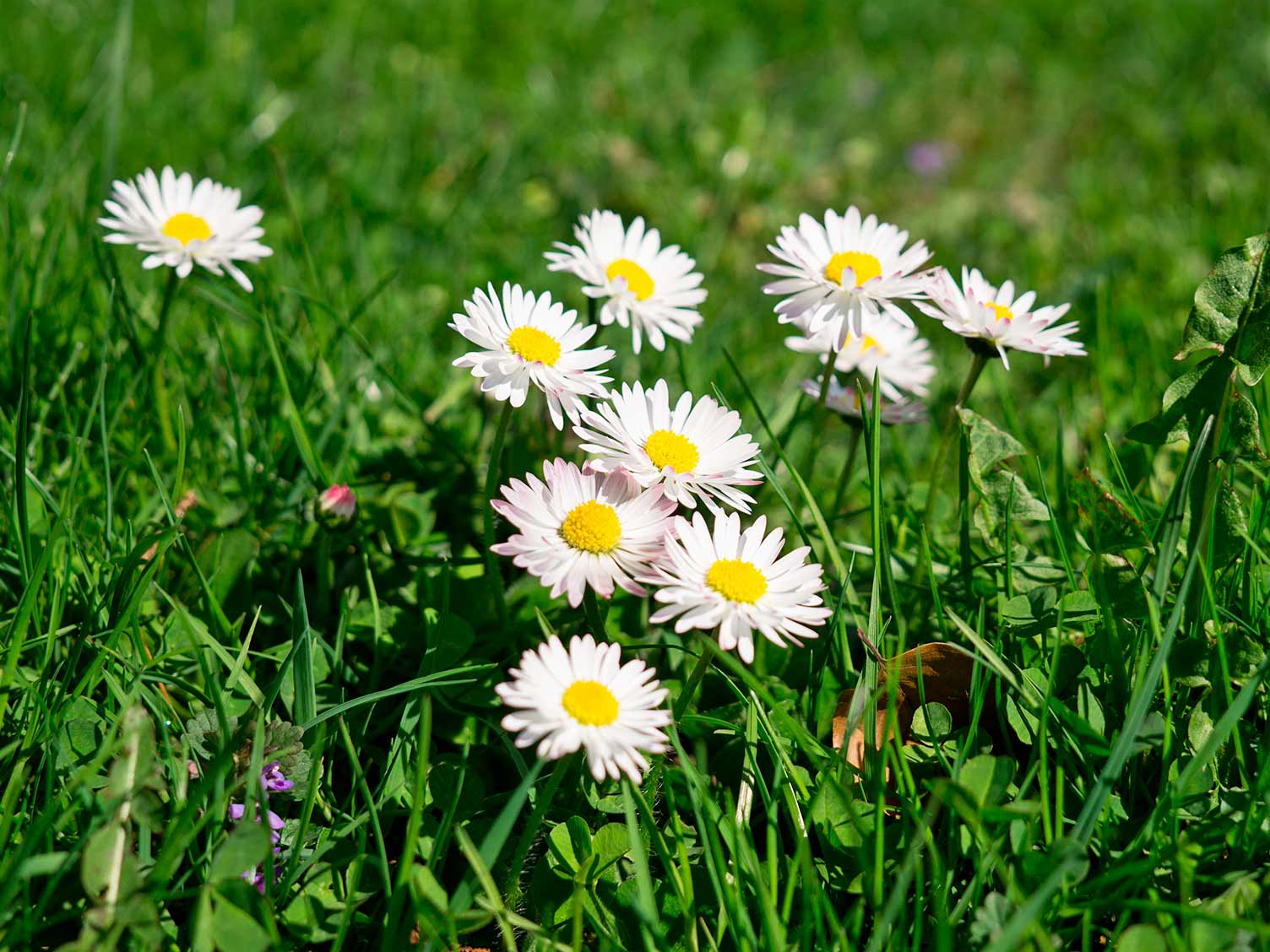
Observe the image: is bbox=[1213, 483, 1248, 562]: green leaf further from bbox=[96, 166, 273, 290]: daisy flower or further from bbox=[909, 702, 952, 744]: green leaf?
bbox=[96, 166, 273, 290]: daisy flower

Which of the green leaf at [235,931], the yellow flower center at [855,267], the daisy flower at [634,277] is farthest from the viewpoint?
the daisy flower at [634,277]

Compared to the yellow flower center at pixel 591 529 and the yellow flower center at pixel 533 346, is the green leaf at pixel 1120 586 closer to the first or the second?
the yellow flower center at pixel 591 529

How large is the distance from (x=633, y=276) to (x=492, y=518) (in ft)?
1.53

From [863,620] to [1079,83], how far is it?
3.92m

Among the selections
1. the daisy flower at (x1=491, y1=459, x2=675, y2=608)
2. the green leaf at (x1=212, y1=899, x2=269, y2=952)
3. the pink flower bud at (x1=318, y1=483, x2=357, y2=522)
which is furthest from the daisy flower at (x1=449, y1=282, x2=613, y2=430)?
the green leaf at (x1=212, y1=899, x2=269, y2=952)

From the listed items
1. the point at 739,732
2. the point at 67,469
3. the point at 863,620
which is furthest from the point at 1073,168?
the point at 67,469

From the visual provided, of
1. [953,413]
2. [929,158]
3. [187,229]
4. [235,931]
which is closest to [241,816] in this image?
[235,931]

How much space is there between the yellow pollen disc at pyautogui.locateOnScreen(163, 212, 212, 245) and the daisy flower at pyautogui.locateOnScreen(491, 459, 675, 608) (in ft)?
2.90

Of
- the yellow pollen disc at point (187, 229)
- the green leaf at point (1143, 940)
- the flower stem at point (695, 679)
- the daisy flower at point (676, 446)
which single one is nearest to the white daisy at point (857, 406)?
the daisy flower at point (676, 446)

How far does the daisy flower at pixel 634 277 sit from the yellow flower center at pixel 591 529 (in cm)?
41

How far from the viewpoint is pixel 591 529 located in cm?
141

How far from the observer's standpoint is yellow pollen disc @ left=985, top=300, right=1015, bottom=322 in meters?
1.67

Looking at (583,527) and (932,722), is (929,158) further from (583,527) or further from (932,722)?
(583,527)

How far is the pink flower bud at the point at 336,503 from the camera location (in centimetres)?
173
